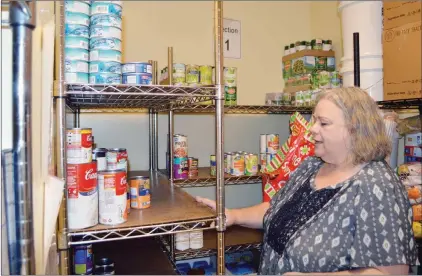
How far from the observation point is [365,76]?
7.50 feet

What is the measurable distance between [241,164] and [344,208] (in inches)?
48.6

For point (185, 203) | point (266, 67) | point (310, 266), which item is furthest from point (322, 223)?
point (266, 67)

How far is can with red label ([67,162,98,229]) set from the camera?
1.09 metres

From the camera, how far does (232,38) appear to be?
9.84ft

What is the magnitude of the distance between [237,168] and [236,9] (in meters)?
1.41

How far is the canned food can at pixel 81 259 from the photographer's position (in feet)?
4.78

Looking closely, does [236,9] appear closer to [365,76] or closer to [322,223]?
[365,76]

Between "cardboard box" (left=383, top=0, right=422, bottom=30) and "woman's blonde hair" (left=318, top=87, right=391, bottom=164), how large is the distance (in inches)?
38.8

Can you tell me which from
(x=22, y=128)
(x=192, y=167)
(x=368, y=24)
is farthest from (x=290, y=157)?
(x=22, y=128)

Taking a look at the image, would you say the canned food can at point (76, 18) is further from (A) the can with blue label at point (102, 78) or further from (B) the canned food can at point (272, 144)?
(B) the canned food can at point (272, 144)

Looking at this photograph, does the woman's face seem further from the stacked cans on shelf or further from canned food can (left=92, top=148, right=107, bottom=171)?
the stacked cans on shelf

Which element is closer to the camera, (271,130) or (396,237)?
(396,237)

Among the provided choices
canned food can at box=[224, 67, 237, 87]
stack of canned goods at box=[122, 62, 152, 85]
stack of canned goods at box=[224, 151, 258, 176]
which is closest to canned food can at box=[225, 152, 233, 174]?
stack of canned goods at box=[224, 151, 258, 176]

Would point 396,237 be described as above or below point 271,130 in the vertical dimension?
below
